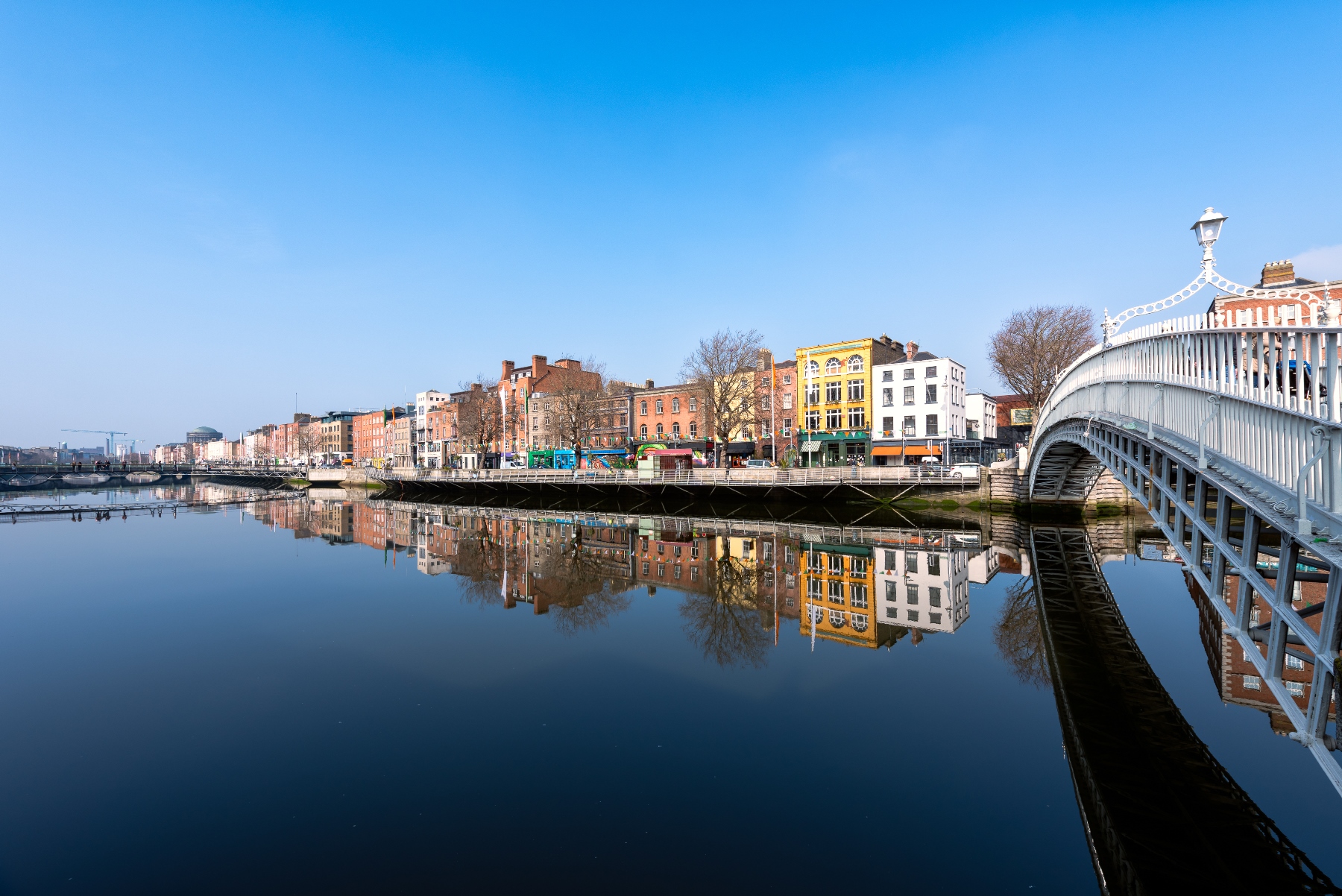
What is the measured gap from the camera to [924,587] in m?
19.7

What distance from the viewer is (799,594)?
19.2 meters

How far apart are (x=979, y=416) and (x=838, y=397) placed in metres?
19.1

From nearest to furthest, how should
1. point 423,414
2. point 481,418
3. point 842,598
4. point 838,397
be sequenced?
1. point 842,598
2. point 838,397
3. point 481,418
4. point 423,414

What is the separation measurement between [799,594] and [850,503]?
82.0ft

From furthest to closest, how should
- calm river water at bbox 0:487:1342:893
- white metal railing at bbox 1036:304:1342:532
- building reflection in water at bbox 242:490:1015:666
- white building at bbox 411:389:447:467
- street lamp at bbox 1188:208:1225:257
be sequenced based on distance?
white building at bbox 411:389:447:467, building reflection in water at bbox 242:490:1015:666, street lamp at bbox 1188:208:1225:257, calm river water at bbox 0:487:1342:893, white metal railing at bbox 1036:304:1342:532

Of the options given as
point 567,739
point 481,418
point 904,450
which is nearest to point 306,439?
point 481,418

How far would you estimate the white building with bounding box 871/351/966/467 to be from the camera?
53469 millimetres

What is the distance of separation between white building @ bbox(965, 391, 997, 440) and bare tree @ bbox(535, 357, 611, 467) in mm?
41384

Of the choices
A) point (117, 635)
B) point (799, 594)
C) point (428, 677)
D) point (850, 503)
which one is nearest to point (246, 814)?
point (428, 677)

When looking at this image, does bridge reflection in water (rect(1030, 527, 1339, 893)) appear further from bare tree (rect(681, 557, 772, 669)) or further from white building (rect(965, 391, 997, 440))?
white building (rect(965, 391, 997, 440))

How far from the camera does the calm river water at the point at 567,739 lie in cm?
651

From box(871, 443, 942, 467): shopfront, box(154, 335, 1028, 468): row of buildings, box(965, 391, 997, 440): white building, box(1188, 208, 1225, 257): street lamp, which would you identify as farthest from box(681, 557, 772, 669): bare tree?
box(965, 391, 997, 440): white building

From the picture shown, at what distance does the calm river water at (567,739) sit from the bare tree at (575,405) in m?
44.2

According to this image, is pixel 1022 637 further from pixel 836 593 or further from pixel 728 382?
pixel 728 382
